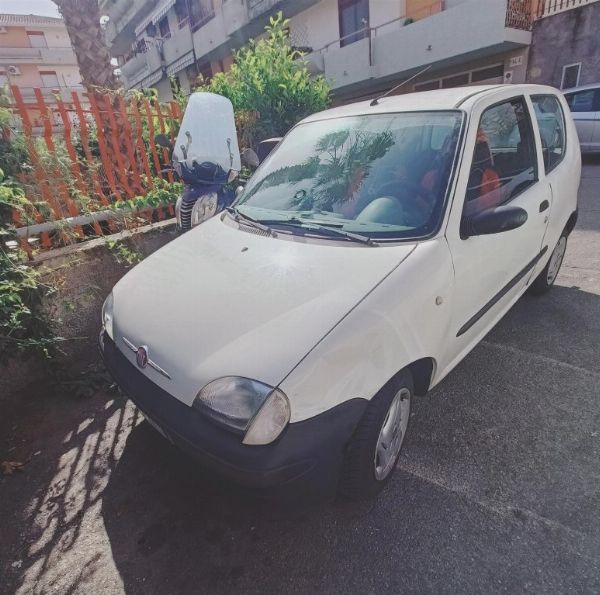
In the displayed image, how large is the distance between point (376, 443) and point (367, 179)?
4.46ft

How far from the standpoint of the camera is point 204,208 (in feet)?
10.9

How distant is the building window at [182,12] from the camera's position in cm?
2272

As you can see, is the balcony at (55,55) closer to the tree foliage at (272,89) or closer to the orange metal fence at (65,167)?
the tree foliage at (272,89)

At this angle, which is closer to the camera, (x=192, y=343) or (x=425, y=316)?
(x=192, y=343)

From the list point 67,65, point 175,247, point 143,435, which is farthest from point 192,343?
point 67,65

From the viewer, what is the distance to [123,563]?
169 centimetres

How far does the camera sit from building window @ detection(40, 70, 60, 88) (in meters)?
34.5

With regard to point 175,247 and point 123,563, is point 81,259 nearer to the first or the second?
point 175,247

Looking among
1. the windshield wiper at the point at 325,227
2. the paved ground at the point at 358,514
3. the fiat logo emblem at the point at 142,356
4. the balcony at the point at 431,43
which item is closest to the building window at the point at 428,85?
the balcony at the point at 431,43

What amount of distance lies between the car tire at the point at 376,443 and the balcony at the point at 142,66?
2855 centimetres

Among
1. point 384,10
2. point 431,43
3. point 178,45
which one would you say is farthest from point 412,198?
point 178,45

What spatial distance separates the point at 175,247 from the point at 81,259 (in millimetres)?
1270

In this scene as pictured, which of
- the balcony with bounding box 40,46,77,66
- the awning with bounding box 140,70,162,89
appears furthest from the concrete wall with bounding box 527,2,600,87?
the balcony with bounding box 40,46,77,66

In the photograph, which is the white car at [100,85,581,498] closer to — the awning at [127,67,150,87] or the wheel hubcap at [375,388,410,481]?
the wheel hubcap at [375,388,410,481]
